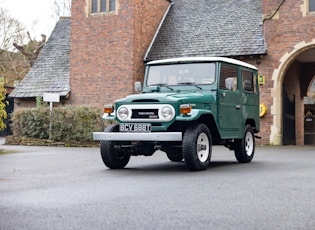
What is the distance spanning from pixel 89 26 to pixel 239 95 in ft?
49.4

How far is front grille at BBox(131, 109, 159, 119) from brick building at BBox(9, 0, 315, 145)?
43.2ft

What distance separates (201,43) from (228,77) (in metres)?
13.1

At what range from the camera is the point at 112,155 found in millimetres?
9992

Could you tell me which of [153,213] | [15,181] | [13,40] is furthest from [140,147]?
[13,40]

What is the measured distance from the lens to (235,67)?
11.3 metres

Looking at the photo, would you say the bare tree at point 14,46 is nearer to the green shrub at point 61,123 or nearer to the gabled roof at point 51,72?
the gabled roof at point 51,72

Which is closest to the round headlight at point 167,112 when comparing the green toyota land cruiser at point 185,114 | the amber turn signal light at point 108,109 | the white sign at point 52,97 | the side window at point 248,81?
the green toyota land cruiser at point 185,114

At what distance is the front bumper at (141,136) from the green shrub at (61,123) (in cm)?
1067

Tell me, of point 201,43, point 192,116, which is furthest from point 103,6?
point 192,116

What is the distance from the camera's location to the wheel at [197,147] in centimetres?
917

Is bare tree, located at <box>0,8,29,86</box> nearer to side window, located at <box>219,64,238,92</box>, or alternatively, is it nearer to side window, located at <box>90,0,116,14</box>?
side window, located at <box>90,0,116,14</box>

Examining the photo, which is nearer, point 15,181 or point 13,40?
point 15,181

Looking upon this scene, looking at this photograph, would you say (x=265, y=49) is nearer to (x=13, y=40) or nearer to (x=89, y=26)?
(x=89, y=26)

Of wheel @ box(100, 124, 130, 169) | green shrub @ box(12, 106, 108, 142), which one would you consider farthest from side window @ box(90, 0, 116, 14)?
wheel @ box(100, 124, 130, 169)
